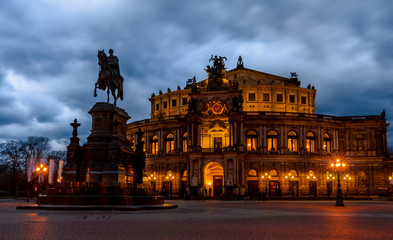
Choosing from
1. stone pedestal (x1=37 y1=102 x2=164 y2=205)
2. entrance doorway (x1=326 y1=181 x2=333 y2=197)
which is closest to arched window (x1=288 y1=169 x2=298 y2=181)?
entrance doorway (x1=326 y1=181 x2=333 y2=197)

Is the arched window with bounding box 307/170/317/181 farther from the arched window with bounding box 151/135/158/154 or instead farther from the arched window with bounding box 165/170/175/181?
the arched window with bounding box 151/135/158/154

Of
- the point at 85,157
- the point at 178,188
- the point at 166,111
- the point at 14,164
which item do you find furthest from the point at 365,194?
the point at 14,164

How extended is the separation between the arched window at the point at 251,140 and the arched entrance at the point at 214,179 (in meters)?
6.54

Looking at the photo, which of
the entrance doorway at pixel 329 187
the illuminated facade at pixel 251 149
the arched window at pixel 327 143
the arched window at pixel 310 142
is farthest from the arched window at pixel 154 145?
the entrance doorway at pixel 329 187

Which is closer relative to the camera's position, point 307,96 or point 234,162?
point 234,162

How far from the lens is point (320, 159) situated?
76188mm

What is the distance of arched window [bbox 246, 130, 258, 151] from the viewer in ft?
246

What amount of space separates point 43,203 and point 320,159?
58.7 m

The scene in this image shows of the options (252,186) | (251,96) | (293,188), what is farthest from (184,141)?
(293,188)

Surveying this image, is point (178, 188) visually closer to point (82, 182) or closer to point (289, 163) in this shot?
point (289, 163)

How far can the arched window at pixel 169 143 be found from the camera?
3144 inches

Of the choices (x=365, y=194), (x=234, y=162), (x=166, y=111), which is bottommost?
(x=365, y=194)

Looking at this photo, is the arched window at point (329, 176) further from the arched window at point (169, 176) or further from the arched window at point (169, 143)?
the arched window at point (169, 143)

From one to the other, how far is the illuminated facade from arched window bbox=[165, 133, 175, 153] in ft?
0.50
